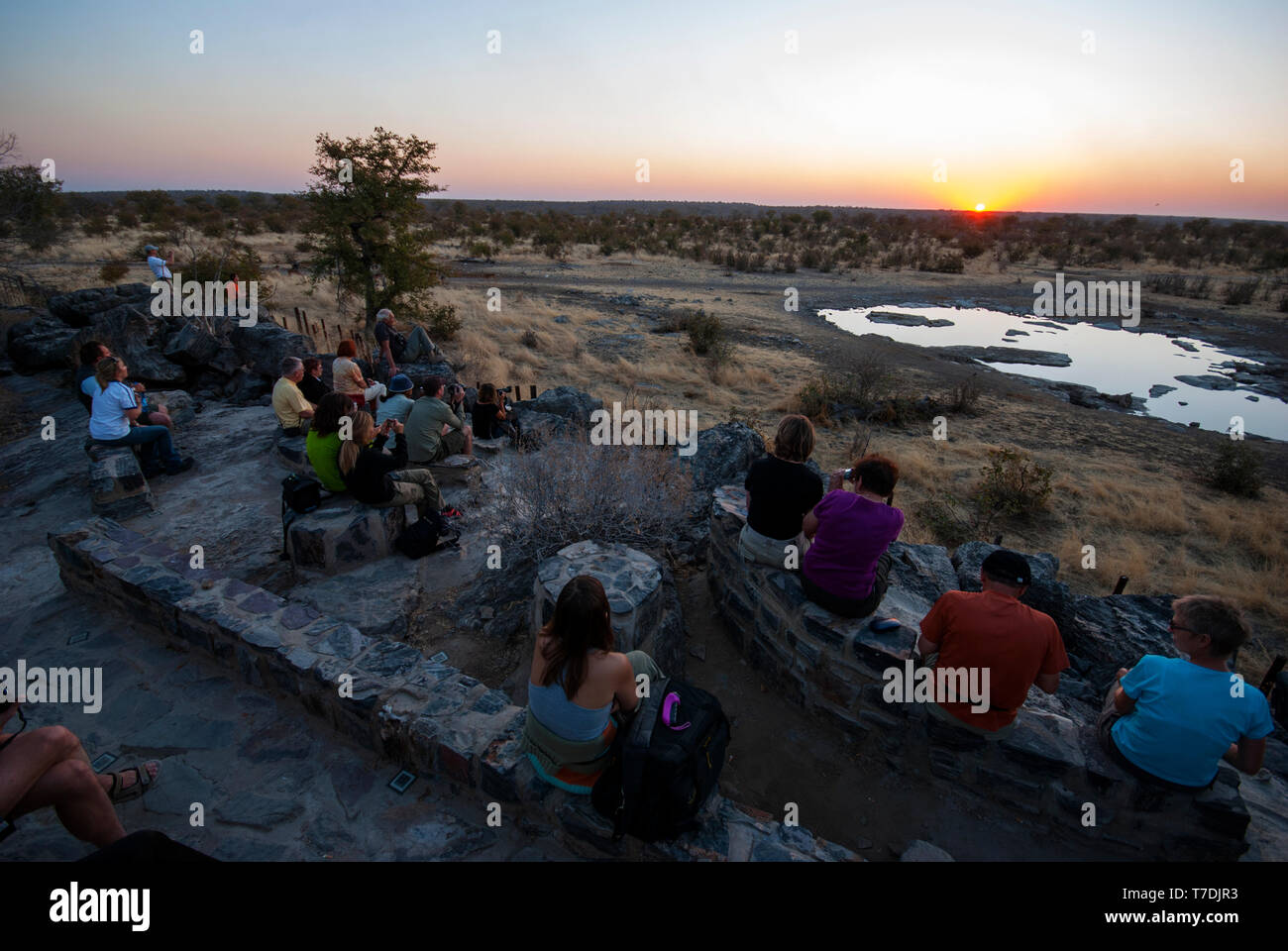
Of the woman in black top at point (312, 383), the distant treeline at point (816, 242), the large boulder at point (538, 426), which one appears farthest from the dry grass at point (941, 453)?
the distant treeline at point (816, 242)

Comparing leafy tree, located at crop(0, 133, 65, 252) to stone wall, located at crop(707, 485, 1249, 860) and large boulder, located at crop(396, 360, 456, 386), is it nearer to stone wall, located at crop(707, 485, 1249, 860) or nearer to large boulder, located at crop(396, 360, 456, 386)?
large boulder, located at crop(396, 360, 456, 386)

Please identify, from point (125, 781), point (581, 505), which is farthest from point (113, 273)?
point (125, 781)

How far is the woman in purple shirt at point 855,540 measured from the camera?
3.58 meters

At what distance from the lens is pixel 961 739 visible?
3.30 m

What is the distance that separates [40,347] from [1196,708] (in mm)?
15265

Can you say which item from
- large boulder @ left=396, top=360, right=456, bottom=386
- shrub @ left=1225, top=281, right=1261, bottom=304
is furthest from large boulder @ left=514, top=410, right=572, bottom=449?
shrub @ left=1225, top=281, right=1261, bottom=304

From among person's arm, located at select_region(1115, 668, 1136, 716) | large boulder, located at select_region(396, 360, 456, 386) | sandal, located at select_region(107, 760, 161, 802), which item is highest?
large boulder, located at select_region(396, 360, 456, 386)

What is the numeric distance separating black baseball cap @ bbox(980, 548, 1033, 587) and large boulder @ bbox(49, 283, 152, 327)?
45.1 ft

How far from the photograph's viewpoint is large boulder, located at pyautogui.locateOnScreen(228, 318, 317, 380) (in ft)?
31.3

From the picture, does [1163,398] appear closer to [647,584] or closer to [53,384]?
[647,584]

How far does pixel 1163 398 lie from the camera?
1435 centimetres

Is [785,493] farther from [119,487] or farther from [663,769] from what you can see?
[119,487]
